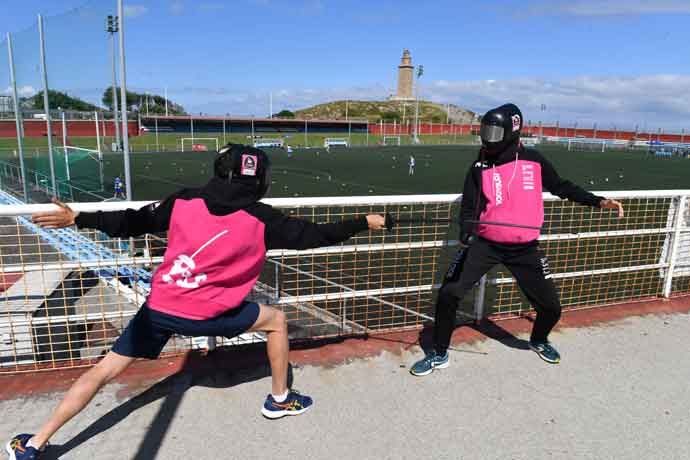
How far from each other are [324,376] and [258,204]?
4.63ft

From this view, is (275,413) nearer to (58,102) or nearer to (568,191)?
(568,191)

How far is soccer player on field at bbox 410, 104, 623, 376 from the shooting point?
3.58m

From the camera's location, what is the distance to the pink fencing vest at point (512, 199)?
3582mm

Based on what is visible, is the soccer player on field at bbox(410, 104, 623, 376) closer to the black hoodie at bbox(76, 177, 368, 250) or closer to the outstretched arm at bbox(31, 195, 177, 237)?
the black hoodie at bbox(76, 177, 368, 250)

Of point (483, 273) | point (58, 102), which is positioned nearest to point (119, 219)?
point (483, 273)

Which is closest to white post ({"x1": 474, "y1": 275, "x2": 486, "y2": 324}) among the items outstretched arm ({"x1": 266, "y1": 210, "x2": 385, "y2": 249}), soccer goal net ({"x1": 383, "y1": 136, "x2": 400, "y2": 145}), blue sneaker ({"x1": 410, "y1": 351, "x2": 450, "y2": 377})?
blue sneaker ({"x1": 410, "y1": 351, "x2": 450, "y2": 377})

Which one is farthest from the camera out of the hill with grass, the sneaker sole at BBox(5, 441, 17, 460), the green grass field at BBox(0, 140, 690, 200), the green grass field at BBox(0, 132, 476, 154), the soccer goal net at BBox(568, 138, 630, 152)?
the hill with grass

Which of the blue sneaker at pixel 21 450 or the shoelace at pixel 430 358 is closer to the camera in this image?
the blue sneaker at pixel 21 450

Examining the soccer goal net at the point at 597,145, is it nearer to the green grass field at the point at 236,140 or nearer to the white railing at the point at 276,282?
the green grass field at the point at 236,140

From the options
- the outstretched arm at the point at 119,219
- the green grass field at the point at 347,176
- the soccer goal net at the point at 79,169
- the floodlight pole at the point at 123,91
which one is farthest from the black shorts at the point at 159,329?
the green grass field at the point at 347,176

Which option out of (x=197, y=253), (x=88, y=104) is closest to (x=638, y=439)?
(x=197, y=253)

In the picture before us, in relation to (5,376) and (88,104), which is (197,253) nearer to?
(5,376)

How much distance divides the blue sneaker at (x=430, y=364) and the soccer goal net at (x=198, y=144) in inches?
2210

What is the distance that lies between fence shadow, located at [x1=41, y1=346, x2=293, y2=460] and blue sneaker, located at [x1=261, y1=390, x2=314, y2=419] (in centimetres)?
20
